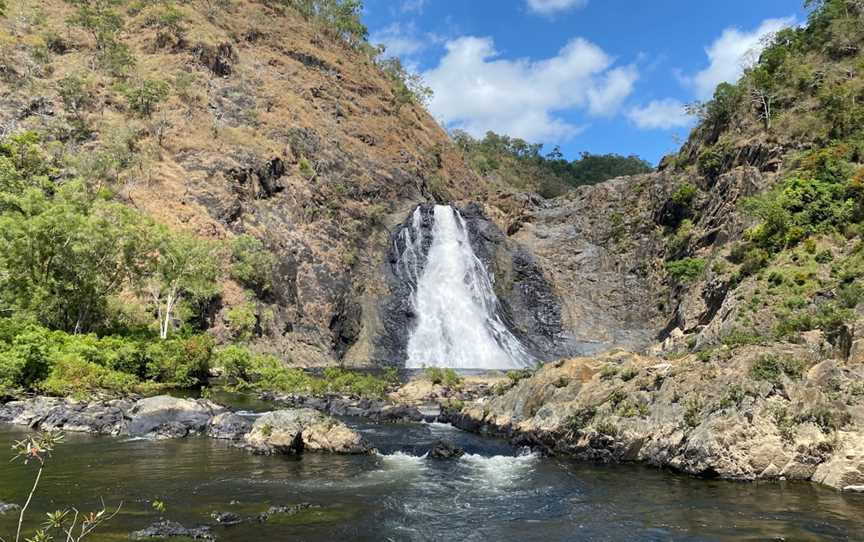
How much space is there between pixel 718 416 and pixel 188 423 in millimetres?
19820

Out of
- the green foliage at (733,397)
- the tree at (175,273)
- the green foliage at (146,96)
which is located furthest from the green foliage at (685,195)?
the green foliage at (146,96)

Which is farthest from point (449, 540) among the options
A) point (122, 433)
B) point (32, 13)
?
point (32, 13)

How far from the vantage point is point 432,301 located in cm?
6888

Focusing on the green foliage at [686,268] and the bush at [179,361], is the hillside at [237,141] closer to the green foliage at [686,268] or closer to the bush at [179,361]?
the bush at [179,361]

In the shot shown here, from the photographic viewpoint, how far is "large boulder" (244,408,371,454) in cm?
2072

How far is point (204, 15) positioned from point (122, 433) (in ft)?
301

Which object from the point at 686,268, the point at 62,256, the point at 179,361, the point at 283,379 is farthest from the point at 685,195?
the point at 62,256

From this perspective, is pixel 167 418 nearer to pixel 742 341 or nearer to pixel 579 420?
pixel 579 420

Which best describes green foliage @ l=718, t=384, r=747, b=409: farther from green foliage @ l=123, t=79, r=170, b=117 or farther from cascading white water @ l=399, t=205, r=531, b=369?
green foliage @ l=123, t=79, r=170, b=117

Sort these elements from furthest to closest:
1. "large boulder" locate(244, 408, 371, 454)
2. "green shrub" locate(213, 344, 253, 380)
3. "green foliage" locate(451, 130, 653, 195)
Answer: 1. "green foliage" locate(451, 130, 653, 195)
2. "green shrub" locate(213, 344, 253, 380)
3. "large boulder" locate(244, 408, 371, 454)

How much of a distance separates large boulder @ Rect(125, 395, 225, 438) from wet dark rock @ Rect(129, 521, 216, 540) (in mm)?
11233

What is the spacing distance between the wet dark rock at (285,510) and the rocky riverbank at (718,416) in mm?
10349

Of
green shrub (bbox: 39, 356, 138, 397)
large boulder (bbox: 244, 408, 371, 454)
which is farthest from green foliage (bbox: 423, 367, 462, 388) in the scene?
green shrub (bbox: 39, 356, 138, 397)

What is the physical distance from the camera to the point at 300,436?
837 inches
